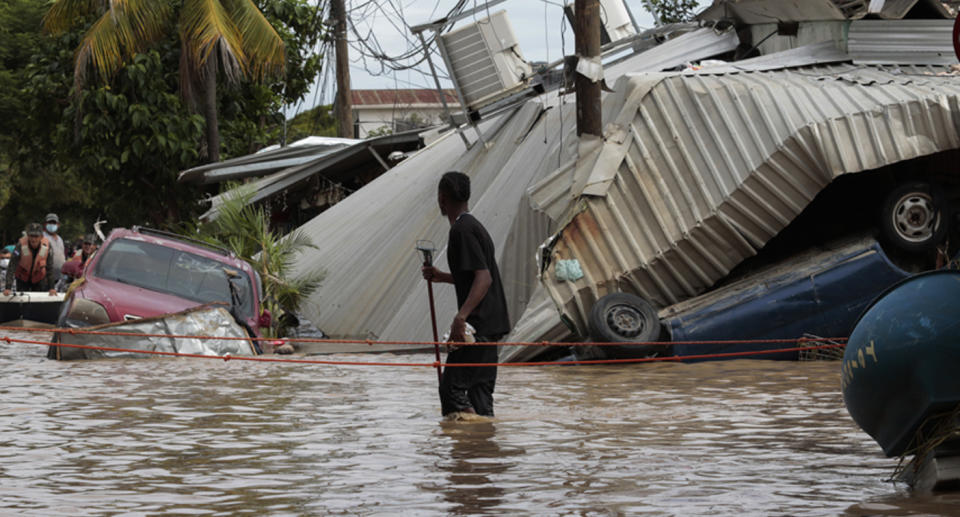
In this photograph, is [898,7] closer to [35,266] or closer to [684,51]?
[684,51]

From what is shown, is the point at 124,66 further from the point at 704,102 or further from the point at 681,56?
the point at 704,102

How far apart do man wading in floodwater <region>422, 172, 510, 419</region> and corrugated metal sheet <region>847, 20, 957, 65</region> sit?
9530 mm

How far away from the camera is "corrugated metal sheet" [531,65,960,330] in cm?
1429

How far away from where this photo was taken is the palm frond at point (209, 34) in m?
24.6

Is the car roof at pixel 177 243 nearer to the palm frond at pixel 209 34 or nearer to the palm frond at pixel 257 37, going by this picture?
the palm frond at pixel 209 34

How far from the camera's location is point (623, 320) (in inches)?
555

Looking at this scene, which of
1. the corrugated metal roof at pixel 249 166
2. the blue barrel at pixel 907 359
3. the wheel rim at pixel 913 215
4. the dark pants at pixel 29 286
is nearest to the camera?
the blue barrel at pixel 907 359

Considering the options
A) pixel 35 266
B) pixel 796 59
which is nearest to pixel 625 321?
pixel 796 59

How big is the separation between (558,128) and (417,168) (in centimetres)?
425

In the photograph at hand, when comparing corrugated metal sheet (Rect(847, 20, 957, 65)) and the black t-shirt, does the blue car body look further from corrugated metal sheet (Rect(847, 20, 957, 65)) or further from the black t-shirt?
the black t-shirt

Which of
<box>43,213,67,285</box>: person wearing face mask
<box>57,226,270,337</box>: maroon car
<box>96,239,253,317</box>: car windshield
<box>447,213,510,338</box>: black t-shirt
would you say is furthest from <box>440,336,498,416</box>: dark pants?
<box>43,213,67,285</box>: person wearing face mask

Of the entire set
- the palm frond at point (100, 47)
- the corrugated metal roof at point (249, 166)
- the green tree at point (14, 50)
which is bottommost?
the corrugated metal roof at point (249, 166)

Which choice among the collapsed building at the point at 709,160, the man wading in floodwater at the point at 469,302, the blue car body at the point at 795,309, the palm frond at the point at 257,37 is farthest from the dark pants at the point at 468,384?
the palm frond at the point at 257,37

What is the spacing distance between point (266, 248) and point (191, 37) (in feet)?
20.7
